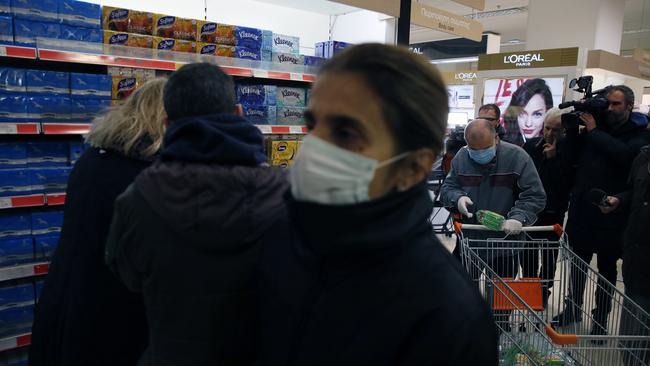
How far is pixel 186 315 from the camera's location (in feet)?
4.15

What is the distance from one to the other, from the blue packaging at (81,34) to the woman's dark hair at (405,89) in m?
2.27

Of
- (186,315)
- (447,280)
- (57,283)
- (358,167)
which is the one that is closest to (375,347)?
(447,280)

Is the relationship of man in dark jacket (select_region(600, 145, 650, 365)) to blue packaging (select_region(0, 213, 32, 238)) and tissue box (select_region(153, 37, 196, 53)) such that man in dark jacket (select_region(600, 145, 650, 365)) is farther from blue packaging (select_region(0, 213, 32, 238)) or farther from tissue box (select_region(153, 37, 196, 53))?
blue packaging (select_region(0, 213, 32, 238))

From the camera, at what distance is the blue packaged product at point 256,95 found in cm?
335

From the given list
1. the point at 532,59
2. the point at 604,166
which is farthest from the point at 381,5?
the point at 532,59

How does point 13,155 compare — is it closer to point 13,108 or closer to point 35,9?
point 13,108

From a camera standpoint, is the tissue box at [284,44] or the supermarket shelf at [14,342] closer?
the supermarket shelf at [14,342]

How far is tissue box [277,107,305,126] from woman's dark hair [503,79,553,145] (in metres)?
4.20

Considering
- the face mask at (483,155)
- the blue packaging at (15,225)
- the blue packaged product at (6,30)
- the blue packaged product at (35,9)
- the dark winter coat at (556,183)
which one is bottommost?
the blue packaging at (15,225)

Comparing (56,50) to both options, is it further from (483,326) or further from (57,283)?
(483,326)

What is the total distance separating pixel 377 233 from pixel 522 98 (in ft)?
23.5

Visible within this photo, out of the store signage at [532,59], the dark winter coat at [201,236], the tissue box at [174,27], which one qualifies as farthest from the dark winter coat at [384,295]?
the store signage at [532,59]

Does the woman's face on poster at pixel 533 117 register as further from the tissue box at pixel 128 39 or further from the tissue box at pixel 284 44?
the tissue box at pixel 128 39

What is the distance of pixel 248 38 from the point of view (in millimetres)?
3314
